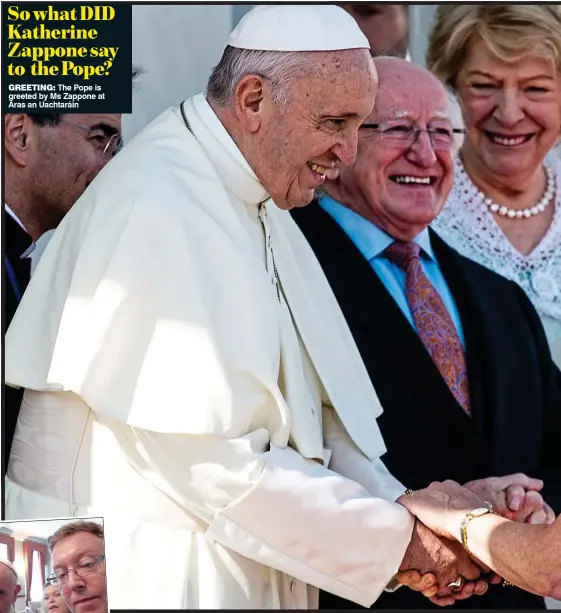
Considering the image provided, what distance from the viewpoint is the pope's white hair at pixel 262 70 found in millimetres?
4047

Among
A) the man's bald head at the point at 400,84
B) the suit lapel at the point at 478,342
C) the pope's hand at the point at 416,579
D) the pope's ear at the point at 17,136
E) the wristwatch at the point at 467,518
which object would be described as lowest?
the pope's hand at the point at 416,579

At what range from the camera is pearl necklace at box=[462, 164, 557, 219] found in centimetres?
505

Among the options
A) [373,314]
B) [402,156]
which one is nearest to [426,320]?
[373,314]

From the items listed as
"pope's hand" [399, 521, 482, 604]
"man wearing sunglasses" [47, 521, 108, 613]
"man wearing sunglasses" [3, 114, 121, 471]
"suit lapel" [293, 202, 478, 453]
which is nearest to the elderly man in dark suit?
"suit lapel" [293, 202, 478, 453]

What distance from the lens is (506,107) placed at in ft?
16.3

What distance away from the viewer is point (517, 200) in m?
5.08

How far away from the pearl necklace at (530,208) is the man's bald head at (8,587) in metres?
2.35

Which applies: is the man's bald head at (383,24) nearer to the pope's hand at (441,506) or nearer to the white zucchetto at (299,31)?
the white zucchetto at (299,31)

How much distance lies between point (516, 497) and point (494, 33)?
178 centimetres

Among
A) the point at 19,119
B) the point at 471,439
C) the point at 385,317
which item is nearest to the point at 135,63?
the point at 19,119

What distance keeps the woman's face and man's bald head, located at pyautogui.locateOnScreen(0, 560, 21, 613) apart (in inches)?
93.2

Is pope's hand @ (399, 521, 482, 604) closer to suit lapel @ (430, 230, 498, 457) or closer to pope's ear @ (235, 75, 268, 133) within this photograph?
suit lapel @ (430, 230, 498, 457)

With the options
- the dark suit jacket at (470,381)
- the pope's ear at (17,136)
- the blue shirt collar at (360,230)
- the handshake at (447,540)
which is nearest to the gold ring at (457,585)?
the handshake at (447,540)

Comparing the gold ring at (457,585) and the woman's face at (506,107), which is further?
the woman's face at (506,107)
